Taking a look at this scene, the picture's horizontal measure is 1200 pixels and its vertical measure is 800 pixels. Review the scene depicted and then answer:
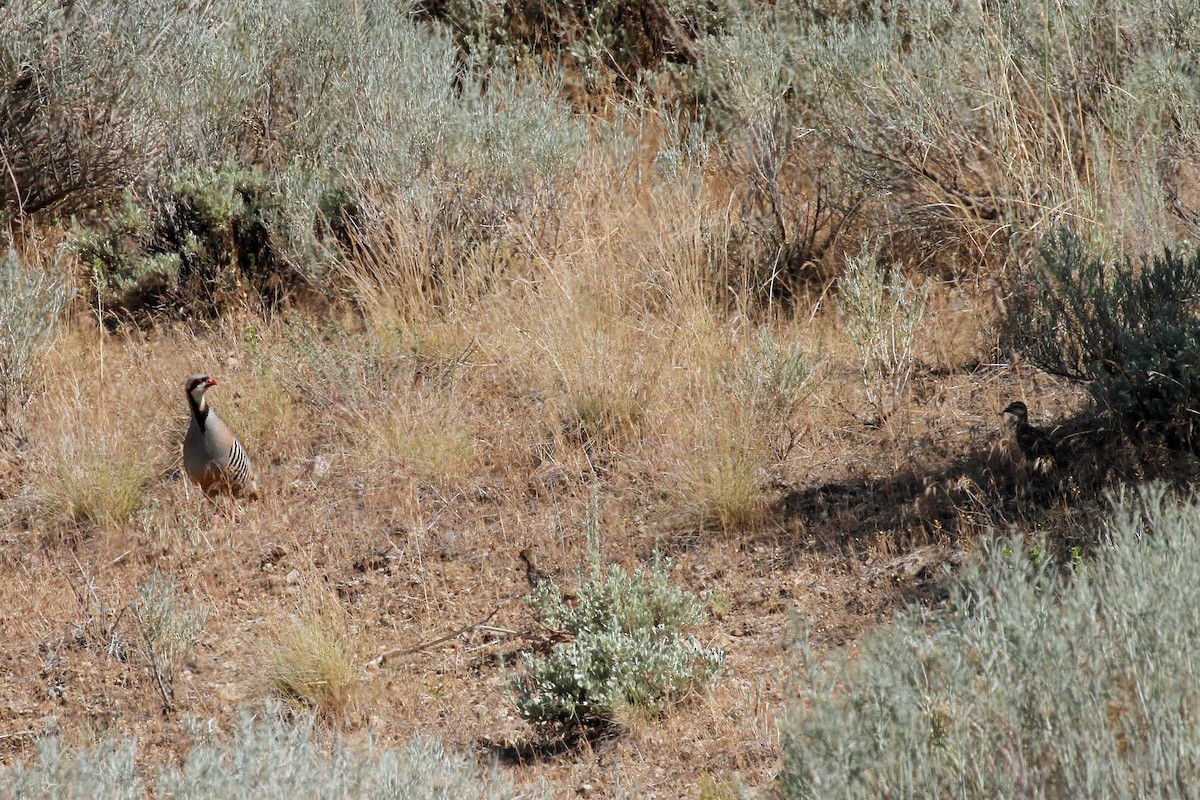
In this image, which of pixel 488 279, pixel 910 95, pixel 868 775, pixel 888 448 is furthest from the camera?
pixel 488 279

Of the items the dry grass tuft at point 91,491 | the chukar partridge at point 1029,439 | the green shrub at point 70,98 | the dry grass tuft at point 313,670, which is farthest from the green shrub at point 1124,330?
the green shrub at point 70,98

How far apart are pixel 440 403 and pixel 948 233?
2769 millimetres

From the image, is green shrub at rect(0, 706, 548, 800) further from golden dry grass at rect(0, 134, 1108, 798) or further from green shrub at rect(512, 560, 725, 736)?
golden dry grass at rect(0, 134, 1108, 798)

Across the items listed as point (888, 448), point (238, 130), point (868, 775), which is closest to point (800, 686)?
point (868, 775)

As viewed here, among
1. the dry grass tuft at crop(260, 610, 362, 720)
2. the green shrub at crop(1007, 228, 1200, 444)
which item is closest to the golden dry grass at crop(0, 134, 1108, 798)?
the dry grass tuft at crop(260, 610, 362, 720)

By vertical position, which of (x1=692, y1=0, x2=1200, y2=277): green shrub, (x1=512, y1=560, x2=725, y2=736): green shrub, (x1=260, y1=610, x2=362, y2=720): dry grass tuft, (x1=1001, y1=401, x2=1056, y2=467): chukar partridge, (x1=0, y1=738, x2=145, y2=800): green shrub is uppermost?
(x1=692, y1=0, x2=1200, y2=277): green shrub

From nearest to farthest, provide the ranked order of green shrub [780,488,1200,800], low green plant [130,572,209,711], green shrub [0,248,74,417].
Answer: green shrub [780,488,1200,800] < low green plant [130,572,209,711] < green shrub [0,248,74,417]

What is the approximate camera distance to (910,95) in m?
6.03

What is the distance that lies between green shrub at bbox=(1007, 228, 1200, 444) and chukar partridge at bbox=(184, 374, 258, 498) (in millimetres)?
3225

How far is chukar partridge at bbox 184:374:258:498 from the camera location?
A: 4.91m

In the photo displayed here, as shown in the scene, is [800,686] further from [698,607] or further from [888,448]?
[888,448]

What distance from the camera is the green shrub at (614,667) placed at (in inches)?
144

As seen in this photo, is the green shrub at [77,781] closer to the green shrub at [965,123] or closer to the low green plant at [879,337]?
the low green plant at [879,337]

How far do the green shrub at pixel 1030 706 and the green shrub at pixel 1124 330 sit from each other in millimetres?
1599
